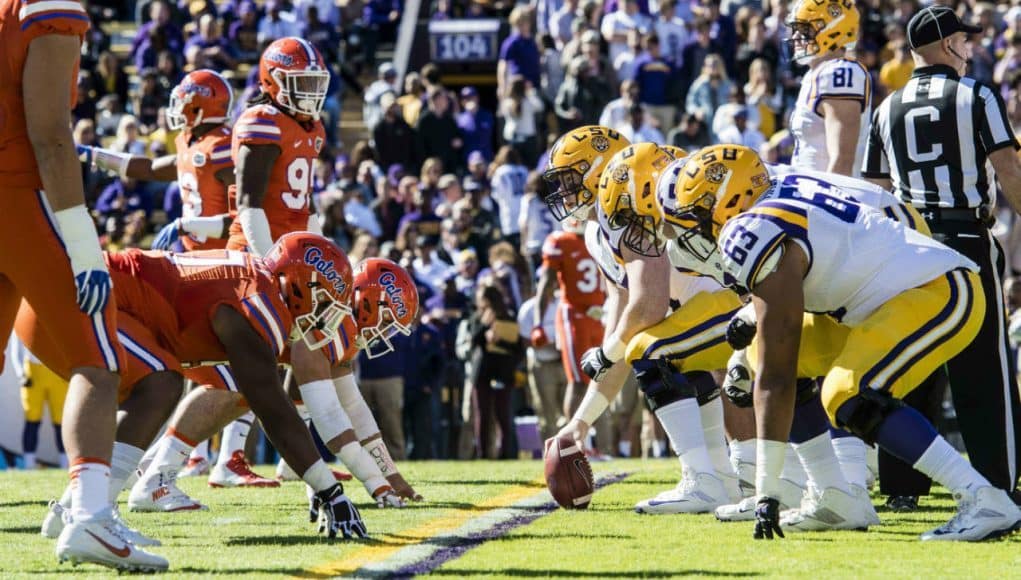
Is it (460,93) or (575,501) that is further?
(460,93)

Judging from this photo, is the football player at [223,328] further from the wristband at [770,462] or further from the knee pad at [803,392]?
the knee pad at [803,392]

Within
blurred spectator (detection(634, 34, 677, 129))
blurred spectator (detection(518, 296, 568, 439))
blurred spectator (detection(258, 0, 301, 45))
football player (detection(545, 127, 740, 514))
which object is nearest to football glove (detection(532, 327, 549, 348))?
blurred spectator (detection(518, 296, 568, 439))

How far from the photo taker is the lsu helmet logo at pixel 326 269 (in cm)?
613

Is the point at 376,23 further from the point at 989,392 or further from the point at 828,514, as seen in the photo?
the point at 828,514

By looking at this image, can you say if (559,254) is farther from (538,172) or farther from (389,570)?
(389,570)

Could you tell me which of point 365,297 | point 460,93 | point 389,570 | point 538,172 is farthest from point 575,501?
point 460,93

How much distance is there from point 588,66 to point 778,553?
11.7 m

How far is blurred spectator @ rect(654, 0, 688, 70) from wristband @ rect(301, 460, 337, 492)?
11738 mm

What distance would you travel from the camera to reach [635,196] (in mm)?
6672

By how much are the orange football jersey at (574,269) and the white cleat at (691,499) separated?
529 cm

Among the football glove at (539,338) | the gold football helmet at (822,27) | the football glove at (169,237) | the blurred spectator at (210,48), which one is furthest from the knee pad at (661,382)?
the blurred spectator at (210,48)

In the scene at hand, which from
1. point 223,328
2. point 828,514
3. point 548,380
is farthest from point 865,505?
point 548,380

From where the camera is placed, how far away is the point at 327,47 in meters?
18.9

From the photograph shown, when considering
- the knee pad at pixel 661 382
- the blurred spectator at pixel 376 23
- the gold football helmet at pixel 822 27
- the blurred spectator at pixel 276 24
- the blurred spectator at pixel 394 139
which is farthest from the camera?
the blurred spectator at pixel 376 23
